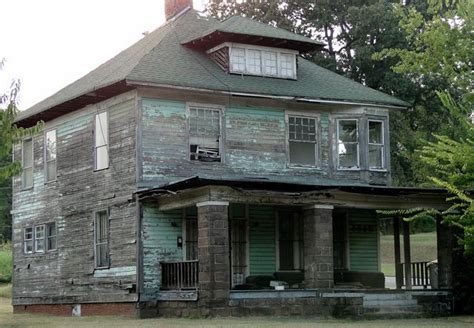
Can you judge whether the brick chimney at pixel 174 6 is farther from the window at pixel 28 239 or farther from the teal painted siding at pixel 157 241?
the teal painted siding at pixel 157 241

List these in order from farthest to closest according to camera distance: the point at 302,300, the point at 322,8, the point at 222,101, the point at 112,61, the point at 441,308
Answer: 1. the point at 322,8
2. the point at 112,61
3. the point at 222,101
4. the point at 441,308
5. the point at 302,300

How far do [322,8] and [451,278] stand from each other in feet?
66.8

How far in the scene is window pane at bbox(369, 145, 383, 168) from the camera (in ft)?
98.8

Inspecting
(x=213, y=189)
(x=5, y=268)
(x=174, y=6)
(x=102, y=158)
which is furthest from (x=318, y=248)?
(x=5, y=268)

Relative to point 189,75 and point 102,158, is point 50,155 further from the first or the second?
point 189,75

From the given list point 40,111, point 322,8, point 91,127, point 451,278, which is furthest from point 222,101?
point 322,8

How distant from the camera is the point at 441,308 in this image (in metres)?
25.8

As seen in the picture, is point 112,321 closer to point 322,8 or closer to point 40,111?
point 40,111

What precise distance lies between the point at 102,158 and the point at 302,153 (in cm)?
623

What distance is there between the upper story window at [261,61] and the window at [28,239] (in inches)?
360

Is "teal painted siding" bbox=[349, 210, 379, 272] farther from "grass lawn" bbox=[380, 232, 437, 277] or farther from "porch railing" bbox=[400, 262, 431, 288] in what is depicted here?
"grass lawn" bbox=[380, 232, 437, 277]

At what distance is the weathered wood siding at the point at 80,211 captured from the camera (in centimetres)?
2653

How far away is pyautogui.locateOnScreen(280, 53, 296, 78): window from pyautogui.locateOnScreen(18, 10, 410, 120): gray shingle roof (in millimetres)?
310

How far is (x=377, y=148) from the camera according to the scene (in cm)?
3019
